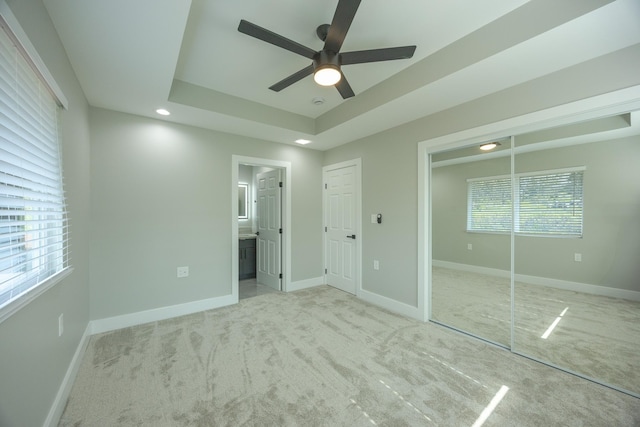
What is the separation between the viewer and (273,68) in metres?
2.52

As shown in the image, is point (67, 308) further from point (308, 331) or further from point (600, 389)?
point (600, 389)

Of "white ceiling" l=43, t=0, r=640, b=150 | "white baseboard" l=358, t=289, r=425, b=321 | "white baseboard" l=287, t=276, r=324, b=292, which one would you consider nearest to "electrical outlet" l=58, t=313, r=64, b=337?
"white ceiling" l=43, t=0, r=640, b=150

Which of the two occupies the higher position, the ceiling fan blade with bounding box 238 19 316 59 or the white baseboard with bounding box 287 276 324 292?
the ceiling fan blade with bounding box 238 19 316 59

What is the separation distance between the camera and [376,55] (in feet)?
5.99

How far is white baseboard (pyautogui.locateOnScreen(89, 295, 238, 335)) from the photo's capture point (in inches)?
110

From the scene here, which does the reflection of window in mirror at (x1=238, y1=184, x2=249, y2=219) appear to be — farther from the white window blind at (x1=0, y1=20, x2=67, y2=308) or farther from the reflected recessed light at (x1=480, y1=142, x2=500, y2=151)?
the reflected recessed light at (x1=480, y1=142, x2=500, y2=151)

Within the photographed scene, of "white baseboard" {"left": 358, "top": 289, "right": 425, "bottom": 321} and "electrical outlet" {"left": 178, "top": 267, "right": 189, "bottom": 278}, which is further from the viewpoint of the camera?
"electrical outlet" {"left": 178, "top": 267, "right": 189, "bottom": 278}

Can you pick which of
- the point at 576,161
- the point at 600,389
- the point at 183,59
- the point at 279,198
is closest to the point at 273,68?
the point at 183,59

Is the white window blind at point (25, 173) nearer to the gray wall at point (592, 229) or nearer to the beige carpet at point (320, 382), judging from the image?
the beige carpet at point (320, 382)

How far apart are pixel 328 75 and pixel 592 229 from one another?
106 inches

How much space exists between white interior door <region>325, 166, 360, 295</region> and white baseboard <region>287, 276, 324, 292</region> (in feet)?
0.52

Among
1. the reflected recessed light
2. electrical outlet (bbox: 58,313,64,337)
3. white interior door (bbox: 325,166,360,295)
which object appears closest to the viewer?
electrical outlet (bbox: 58,313,64,337)

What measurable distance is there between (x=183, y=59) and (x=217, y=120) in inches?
33.6

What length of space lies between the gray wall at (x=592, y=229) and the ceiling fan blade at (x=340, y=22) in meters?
1.93
